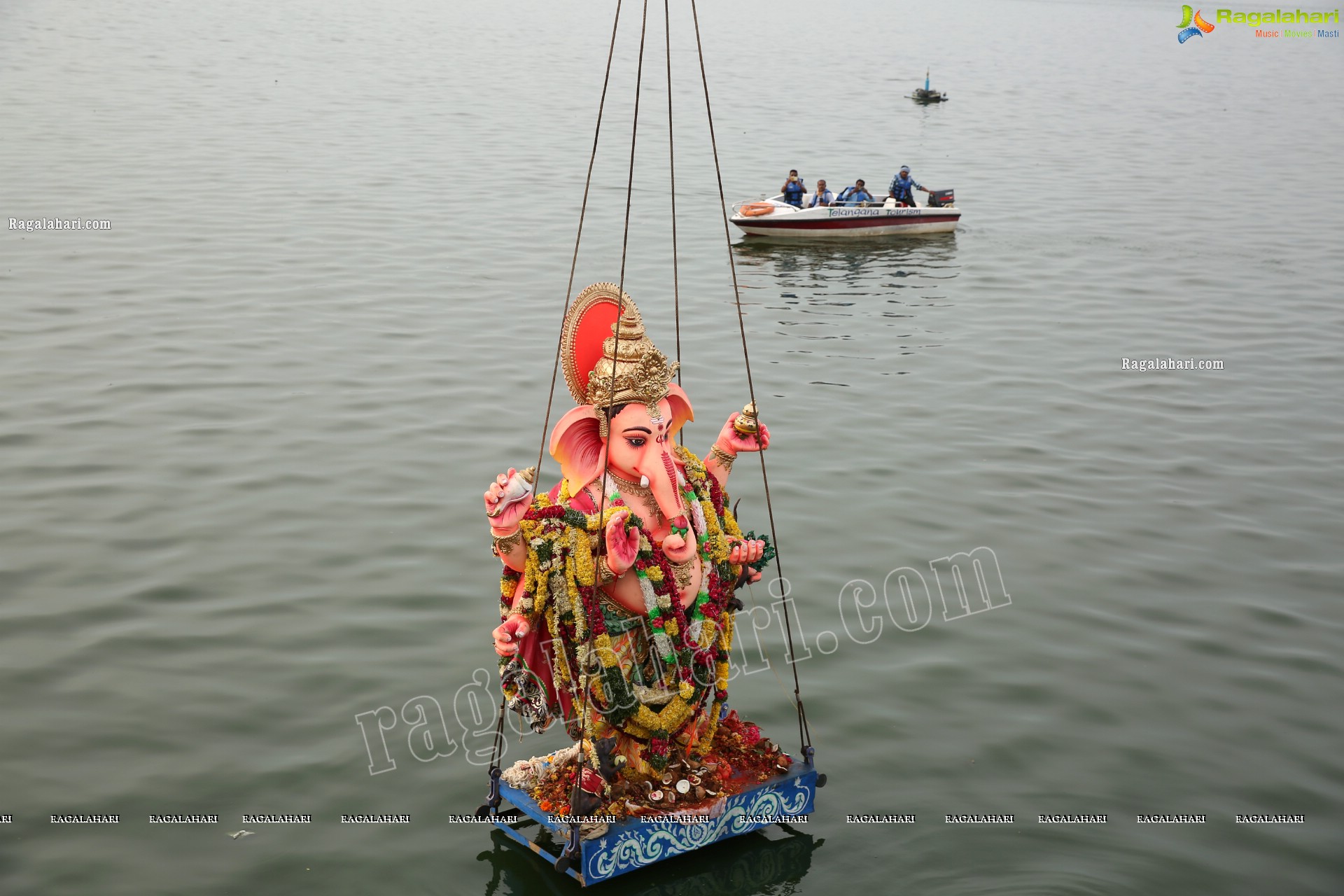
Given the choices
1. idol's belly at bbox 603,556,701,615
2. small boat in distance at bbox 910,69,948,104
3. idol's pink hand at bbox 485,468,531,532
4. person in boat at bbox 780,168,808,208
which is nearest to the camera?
idol's pink hand at bbox 485,468,531,532

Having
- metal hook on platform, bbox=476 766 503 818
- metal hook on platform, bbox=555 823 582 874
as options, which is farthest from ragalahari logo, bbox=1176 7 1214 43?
metal hook on platform, bbox=555 823 582 874

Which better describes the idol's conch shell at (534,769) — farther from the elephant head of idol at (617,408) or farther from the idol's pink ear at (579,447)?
the idol's pink ear at (579,447)

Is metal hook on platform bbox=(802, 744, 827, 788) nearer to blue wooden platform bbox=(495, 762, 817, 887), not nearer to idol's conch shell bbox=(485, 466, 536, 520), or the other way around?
blue wooden platform bbox=(495, 762, 817, 887)

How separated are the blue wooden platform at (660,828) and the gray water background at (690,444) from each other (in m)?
0.34

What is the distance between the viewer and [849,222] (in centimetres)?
2316

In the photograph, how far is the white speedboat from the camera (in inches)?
894

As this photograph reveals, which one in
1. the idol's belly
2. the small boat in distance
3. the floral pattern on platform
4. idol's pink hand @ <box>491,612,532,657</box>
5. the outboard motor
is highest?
the small boat in distance

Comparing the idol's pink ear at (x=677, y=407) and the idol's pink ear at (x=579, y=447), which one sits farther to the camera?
the idol's pink ear at (x=677, y=407)

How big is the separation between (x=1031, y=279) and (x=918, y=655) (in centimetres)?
1295

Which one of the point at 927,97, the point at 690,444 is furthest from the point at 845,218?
the point at 927,97

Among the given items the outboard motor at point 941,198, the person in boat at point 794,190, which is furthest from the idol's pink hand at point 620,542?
the outboard motor at point 941,198

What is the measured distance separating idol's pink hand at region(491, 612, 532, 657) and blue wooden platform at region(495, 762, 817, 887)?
968 mm

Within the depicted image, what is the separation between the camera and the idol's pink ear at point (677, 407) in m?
6.89

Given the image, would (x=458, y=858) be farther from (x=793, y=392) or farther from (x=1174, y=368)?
(x=1174, y=368)
